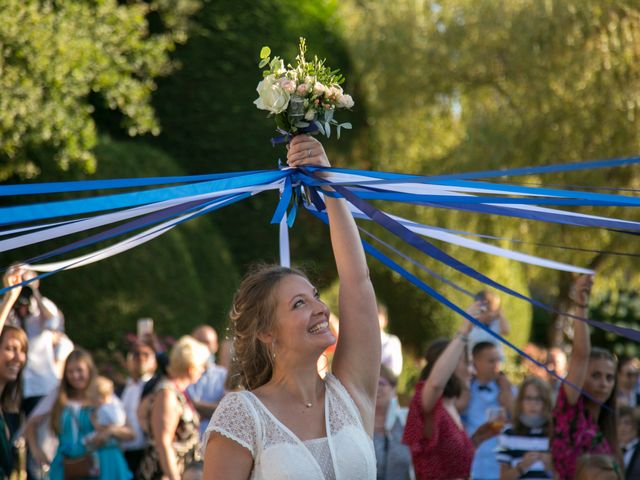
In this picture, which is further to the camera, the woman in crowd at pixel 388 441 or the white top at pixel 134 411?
the white top at pixel 134 411

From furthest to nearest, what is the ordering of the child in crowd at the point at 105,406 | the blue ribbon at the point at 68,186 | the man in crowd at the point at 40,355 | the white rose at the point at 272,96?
1. the man in crowd at the point at 40,355
2. the child in crowd at the point at 105,406
3. the white rose at the point at 272,96
4. the blue ribbon at the point at 68,186

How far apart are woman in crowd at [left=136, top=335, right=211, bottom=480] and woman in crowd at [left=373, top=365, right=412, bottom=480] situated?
133 cm

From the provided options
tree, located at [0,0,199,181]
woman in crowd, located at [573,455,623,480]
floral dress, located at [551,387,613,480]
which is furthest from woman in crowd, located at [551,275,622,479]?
tree, located at [0,0,199,181]

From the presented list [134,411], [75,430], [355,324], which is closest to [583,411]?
[355,324]

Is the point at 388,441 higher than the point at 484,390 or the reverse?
the reverse

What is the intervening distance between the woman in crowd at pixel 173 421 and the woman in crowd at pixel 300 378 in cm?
342

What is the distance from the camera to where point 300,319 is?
11.4 feet

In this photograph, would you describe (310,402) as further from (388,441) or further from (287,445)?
(388,441)

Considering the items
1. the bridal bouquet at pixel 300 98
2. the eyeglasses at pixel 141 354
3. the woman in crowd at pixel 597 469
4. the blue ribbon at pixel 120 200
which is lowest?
the woman in crowd at pixel 597 469

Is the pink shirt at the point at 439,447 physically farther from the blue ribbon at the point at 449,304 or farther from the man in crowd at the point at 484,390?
the blue ribbon at the point at 449,304

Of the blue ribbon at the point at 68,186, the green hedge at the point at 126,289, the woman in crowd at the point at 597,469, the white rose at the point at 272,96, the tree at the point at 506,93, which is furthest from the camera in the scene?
the tree at the point at 506,93

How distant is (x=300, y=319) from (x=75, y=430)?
468 cm

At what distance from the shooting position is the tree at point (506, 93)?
54.9 ft

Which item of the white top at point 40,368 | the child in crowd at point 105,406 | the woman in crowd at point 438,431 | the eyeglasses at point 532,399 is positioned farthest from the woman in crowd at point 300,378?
the white top at point 40,368
